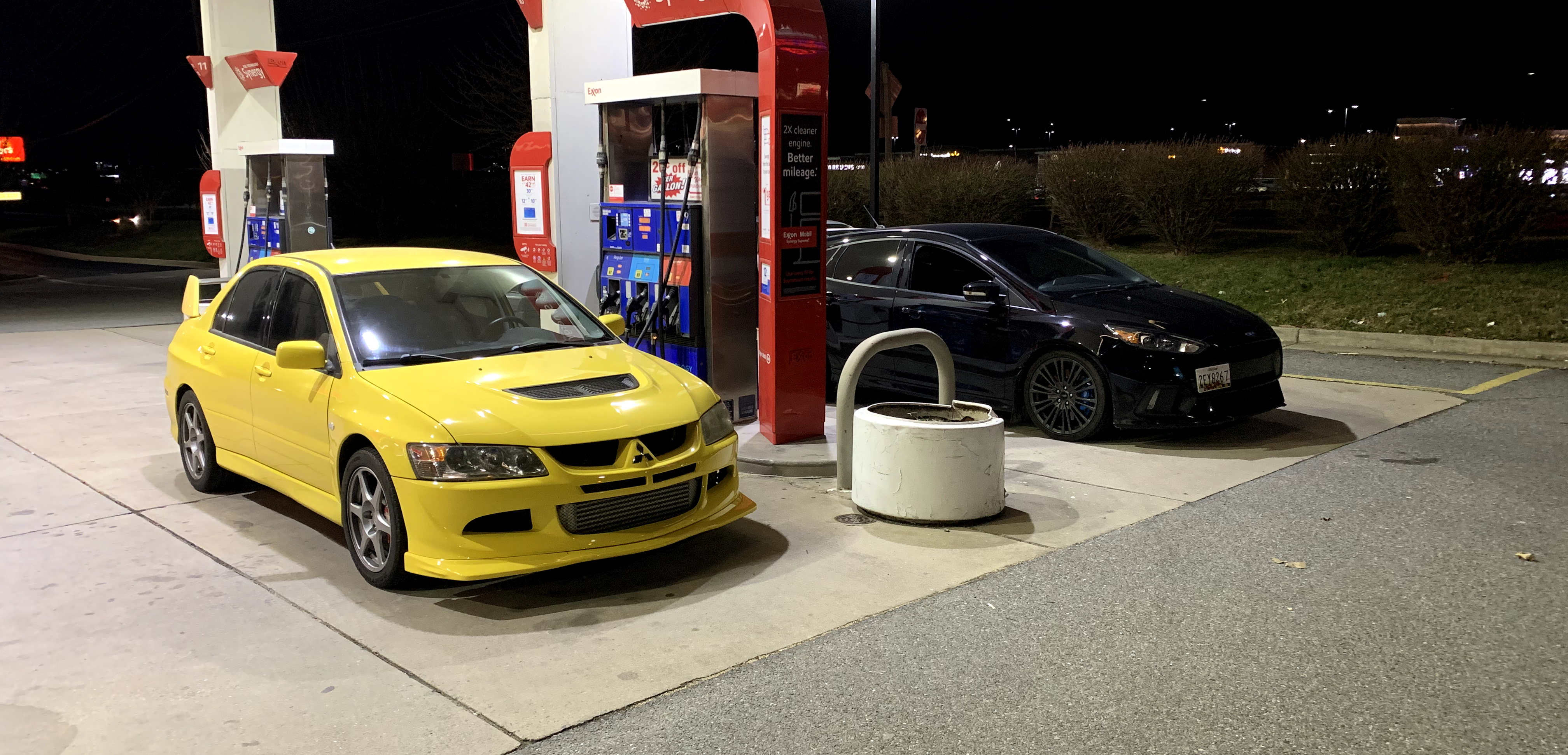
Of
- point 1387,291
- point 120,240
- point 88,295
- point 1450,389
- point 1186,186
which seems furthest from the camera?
point 120,240

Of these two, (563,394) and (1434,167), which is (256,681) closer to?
(563,394)

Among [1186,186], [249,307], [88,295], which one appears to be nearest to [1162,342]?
[249,307]

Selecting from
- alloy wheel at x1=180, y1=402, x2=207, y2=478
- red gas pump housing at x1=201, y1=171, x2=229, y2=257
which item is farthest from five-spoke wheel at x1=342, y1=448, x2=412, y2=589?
red gas pump housing at x1=201, y1=171, x2=229, y2=257

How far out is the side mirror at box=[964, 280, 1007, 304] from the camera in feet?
26.7

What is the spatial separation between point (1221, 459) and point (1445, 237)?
9529 millimetres

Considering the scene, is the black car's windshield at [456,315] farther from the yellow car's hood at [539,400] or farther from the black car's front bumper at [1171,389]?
the black car's front bumper at [1171,389]

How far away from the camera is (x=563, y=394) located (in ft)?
17.0

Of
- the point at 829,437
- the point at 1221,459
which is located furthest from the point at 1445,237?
the point at 829,437

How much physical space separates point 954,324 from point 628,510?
164 inches

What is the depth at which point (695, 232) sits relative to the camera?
805cm

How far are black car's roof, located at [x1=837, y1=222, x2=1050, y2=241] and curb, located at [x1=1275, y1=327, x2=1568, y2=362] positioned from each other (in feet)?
13.6

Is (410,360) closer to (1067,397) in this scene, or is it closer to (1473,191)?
(1067,397)

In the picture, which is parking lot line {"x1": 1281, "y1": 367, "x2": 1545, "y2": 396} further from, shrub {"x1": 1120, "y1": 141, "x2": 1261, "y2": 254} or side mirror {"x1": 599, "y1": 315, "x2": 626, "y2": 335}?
shrub {"x1": 1120, "y1": 141, "x2": 1261, "y2": 254}

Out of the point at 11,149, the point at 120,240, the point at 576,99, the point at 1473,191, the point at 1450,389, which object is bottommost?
the point at 1450,389
